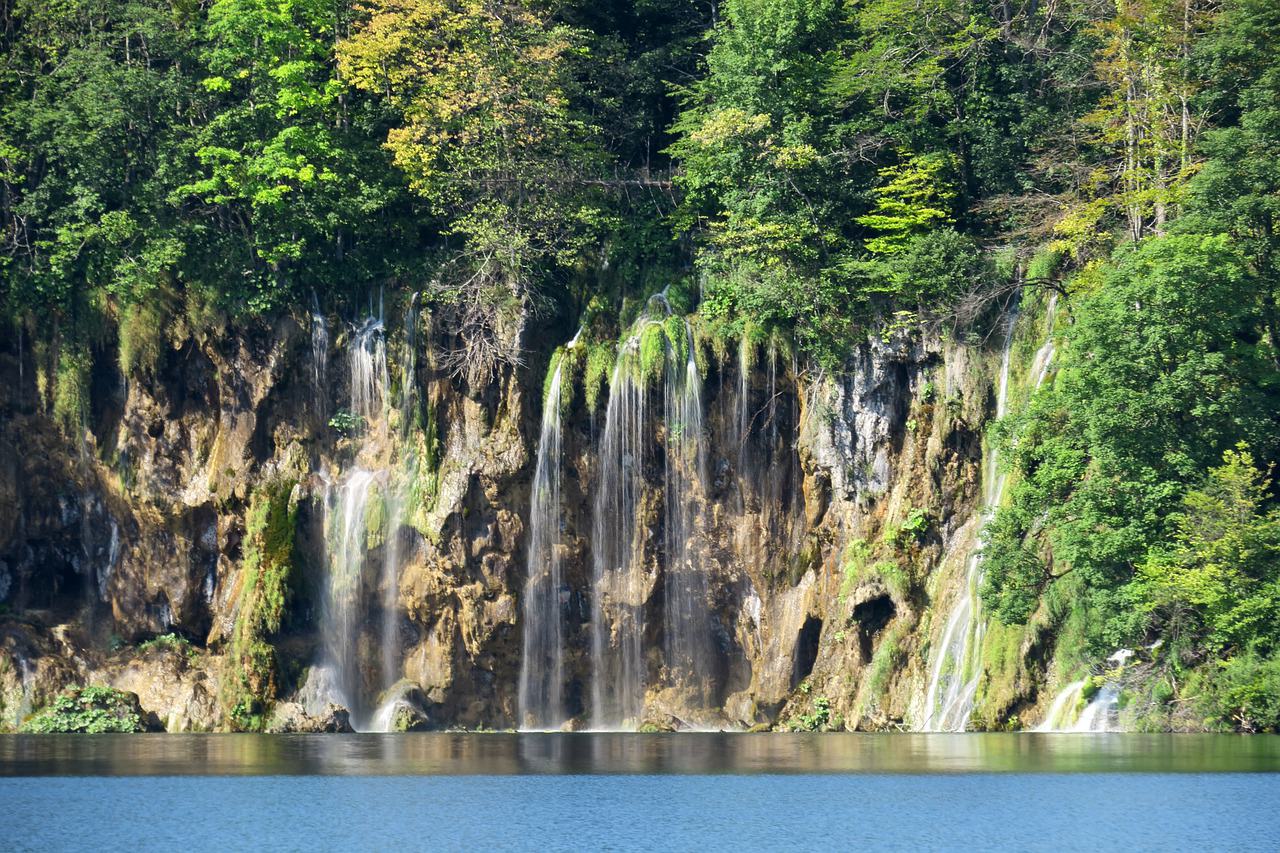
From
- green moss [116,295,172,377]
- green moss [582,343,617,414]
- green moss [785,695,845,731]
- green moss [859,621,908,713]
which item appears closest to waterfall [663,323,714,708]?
green moss [582,343,617,414]

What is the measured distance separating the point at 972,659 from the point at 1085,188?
12.3m

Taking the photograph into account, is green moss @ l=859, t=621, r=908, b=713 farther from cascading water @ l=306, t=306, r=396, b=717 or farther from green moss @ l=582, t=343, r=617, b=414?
cascading water @ l=306, t=306, r=396, b=717

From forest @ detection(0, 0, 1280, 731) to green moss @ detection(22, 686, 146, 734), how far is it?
26.1 feet

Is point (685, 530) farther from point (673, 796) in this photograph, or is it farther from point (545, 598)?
point (673, 796)

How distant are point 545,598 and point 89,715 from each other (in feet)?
41.4

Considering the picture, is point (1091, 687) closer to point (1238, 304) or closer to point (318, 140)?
point (1238, 304)

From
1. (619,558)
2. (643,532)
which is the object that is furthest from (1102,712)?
(619,558)

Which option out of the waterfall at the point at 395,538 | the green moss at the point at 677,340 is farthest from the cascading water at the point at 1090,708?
the waterfall at the point at 395,538

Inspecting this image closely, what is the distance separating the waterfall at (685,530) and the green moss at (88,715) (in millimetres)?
14594

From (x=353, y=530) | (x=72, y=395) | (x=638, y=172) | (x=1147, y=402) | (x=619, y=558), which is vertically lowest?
(x=619, y=558)

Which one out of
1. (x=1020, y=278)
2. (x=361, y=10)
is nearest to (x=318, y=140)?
(x=361, y=10)

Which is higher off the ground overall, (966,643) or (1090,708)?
(966,643)

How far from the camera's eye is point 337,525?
49.2 m

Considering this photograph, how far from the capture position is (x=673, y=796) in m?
28.8
